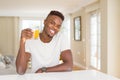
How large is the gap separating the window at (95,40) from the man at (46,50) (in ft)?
14.9

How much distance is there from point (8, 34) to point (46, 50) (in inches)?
319

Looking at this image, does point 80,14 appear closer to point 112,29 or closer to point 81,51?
point 81,51

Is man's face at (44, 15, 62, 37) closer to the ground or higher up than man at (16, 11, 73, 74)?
higher up

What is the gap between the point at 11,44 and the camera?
9.27m

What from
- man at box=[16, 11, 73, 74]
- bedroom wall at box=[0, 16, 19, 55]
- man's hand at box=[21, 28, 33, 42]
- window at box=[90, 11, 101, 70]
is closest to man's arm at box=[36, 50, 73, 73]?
man at box=[16, 11, 73, 74]

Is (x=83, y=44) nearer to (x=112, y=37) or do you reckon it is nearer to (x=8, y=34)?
(x=112, y=37)

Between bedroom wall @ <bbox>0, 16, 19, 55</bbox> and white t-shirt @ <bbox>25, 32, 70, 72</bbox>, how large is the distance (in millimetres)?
7986

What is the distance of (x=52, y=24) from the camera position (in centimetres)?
Answer: 141

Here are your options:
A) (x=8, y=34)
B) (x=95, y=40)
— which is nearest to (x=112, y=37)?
(x=95, y=40)

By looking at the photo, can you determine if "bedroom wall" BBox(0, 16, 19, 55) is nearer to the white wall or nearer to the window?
the window

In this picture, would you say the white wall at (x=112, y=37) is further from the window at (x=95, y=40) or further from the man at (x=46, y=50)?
the man at (x=46, y=50)

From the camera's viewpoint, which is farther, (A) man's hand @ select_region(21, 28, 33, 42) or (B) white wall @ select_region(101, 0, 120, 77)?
(B) white wall @ select_region(101, 0, 120, 77)

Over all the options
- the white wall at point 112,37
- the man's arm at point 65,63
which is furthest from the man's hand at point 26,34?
the white wall at point 112,37

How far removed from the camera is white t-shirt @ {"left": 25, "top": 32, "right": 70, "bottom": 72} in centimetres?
143
